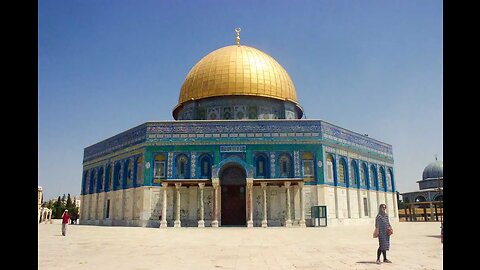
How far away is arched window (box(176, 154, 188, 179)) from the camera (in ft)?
92.1

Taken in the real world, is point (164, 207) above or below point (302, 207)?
above

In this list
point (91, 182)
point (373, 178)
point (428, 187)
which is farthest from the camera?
point (428, 187)

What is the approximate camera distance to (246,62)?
33.4 metres

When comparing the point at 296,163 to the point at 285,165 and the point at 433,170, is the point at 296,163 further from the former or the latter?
the point at 433,170

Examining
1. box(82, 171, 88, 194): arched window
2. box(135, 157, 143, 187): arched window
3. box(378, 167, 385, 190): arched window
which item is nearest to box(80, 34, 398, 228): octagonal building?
box(135, 157, 143, 187): arched window

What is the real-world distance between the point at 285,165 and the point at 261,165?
1.73m

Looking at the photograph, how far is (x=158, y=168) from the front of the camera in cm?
2825

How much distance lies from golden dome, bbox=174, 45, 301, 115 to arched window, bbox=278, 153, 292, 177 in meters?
6.48

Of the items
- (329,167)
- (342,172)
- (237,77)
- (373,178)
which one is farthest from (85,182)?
(373,178)

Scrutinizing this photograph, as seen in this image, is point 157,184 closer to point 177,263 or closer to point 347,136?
point 347,136

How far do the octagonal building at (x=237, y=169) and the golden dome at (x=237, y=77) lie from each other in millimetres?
118
